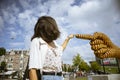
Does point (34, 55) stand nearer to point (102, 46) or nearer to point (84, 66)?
point (102, 46)

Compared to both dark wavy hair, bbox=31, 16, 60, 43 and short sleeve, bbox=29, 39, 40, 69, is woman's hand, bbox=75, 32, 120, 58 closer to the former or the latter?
dark wavy hair, bbox=31, 16, 60, 43

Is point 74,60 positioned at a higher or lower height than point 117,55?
higher

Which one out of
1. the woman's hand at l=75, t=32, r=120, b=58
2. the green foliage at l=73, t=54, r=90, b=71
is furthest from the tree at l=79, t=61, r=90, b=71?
the woman's hand at l=75, t=32, r=120, b=58

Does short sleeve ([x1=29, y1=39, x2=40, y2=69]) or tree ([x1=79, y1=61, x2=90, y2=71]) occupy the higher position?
tree ([x1=79, y1=61, x2=90, y2=71])

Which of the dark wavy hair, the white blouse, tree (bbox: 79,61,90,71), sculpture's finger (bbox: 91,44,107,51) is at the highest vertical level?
tree (bbox: 79,61,90,71)

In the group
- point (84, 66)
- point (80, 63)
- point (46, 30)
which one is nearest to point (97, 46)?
point (46, 30)

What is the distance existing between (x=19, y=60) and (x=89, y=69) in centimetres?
1449

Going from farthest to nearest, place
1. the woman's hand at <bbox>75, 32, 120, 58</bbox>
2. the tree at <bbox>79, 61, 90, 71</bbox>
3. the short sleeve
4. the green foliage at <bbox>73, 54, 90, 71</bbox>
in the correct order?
the tree at <bbox>79, 61, 90, 71</bbox>
the green foliage at <bbox>73, 54, 90, 71</bbox>
the woman's hand at <bbox>75, 32, 120, 58</bbox>
the short sleeve

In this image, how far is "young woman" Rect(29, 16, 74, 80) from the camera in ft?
2.96

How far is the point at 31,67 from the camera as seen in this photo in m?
0.88

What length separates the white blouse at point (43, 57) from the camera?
2.97 feet

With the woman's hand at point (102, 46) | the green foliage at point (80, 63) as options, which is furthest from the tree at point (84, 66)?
the woman's hand at point (102, 46)

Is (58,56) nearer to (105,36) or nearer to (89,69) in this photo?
(105,36)

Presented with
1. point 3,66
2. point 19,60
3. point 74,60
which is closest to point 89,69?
point 74,60
